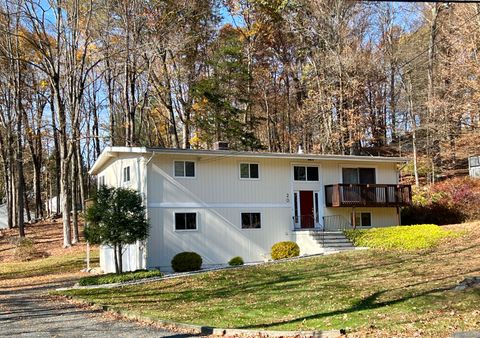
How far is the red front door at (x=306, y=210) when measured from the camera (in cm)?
2522

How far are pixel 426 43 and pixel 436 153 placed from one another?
27.1ft

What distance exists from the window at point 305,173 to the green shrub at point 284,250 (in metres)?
3.65

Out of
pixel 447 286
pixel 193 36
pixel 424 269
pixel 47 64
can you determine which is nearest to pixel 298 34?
pixel 193 36

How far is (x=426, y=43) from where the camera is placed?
123 feet

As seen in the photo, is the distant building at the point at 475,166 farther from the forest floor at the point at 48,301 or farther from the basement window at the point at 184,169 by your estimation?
the forest floor at the point at 48,301

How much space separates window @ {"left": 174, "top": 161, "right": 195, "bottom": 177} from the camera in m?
22.2

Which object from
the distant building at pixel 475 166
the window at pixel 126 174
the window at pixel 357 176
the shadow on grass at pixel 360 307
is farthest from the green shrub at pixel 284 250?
the distant building at pixel 475 166

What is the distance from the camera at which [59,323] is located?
11602 millimetres

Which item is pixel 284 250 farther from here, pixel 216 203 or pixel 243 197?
pixel 216 203

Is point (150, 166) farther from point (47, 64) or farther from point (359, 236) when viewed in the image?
point (47, 64)

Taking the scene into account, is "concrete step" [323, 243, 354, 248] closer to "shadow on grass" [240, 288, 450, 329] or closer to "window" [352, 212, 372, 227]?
"window" [352, 212, 372, 227]

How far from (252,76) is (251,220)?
17658 mm

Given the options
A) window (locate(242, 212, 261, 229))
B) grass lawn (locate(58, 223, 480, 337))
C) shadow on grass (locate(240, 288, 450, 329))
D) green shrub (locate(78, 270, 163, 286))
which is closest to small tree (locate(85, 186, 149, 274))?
green shrub (locate(78, 270, 163, 286))

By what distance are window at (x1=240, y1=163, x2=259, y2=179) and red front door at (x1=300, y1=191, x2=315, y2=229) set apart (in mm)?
2796
